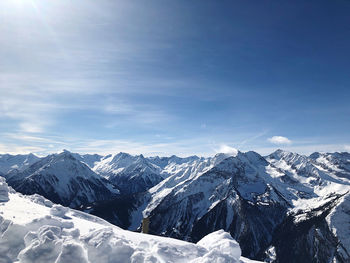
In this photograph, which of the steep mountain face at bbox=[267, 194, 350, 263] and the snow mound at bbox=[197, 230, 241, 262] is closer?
the snow mound at bbox=[197, 230, 241, 262]

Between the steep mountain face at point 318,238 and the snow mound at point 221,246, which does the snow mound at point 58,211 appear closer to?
the snow mound at point 221,246

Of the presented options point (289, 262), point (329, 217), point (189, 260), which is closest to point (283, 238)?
point (289, 262)

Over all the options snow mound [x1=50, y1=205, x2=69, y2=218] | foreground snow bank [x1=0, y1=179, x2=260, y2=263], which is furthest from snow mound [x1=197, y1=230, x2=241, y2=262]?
snow mound [x1=50, y1=205, x2=69, y2=218]

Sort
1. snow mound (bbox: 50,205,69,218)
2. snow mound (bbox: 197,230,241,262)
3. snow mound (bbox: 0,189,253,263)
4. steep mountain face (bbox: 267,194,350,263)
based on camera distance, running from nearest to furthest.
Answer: snow mound (bbox: 0,189,253,263) → snow mound (bbox: 197,230,241,262) → snow mound (bbox: 50,205,69,218) → steep mountain face (bbox: 267,194,350,263)

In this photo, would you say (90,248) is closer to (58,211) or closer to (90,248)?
(90,248)

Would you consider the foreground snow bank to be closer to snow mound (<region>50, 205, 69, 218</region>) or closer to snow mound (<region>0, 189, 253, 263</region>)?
snow mound (<region>0, 189, 253, 263</region>)

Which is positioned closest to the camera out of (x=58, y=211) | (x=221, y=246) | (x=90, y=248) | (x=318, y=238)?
(x=90, y=248)

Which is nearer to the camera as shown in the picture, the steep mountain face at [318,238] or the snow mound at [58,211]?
the snow mound at [58,211]

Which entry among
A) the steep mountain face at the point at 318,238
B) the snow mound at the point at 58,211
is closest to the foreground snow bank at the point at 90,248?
the snow mound at the point at 58,211

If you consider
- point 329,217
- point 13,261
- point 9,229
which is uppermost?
point 9,229

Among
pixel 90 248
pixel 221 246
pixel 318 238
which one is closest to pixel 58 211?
pixel 90 248

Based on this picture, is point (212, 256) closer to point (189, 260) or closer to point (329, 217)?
point (189, 260)
